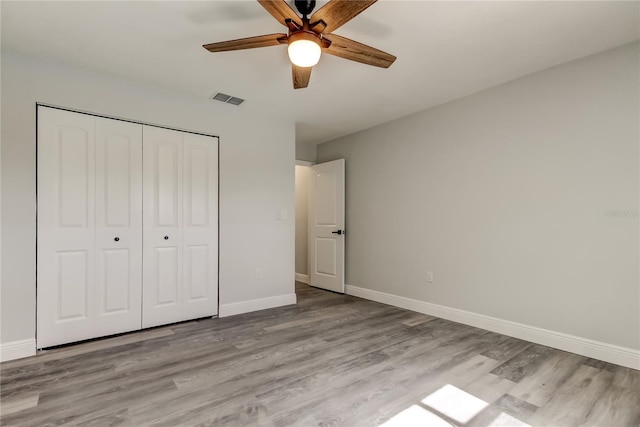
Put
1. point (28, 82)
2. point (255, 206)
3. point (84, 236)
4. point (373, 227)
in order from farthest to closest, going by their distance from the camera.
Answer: point (373, 227)
point (255, 206)
point (84, 236)
point (28, 82)

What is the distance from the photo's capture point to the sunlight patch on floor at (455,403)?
5.87 ft

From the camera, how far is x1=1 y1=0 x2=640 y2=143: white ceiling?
205cm

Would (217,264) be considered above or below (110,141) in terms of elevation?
below

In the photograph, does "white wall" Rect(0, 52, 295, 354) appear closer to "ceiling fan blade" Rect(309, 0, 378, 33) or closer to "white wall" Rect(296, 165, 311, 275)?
"white wall" Rect(296, 165, 311, 275)

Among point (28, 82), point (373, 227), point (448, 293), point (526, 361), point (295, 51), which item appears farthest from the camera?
point (373, 227)

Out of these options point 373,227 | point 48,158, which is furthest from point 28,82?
point 373,227

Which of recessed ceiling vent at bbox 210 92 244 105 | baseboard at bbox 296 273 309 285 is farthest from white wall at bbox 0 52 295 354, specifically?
baseboard at bbox 296 273 309 285

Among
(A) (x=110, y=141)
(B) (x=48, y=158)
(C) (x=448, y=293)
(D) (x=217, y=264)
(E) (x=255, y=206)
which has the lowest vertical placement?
(C) (x=448, y=293)

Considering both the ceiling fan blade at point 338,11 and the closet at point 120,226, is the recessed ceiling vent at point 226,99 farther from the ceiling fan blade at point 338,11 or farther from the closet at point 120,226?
the ceiling fan blade at point 338,11

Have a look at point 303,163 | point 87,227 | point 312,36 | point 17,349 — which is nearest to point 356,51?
point 312,36

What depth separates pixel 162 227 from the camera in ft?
10.8

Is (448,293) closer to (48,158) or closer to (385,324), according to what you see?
(385,324)

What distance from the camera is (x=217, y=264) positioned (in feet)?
12.0

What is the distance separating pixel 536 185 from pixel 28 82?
4.54 m
